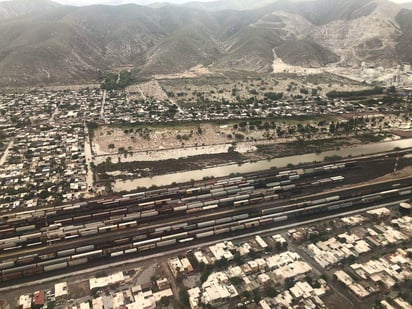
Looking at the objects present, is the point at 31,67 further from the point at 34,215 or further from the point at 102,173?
the point at 34,215

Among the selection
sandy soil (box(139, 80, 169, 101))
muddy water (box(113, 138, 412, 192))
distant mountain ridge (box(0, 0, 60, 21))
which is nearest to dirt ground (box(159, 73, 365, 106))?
sandy soil (box(139, 80, 169, 101))

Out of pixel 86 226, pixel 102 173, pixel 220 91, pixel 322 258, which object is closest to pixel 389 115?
pixel 220 91

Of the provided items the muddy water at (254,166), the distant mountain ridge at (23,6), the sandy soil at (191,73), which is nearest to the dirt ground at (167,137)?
the muddy water at (254,166)

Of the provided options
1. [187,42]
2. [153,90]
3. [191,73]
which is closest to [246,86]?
[153,90]

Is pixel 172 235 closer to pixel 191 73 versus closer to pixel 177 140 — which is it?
pixel 177 140

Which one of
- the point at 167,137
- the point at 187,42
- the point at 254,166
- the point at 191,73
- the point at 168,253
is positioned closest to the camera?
the point at 168,253

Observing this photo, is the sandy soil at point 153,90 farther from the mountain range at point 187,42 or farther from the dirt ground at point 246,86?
A: the mountain range at point 187,42
